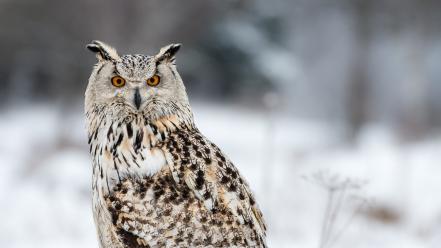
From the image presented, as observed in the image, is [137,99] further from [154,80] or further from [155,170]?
[155,170]

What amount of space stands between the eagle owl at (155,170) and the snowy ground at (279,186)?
0.64m

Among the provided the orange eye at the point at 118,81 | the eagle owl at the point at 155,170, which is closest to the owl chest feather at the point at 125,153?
the eagle owl at the point at 155,170

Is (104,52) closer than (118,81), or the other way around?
(118,81)

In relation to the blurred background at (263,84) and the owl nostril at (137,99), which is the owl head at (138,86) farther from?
the blurred background at (263,84)

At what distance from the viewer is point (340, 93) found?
26141 millimetres

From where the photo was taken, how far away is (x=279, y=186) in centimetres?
1036

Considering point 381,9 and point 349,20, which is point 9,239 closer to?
point 381,9

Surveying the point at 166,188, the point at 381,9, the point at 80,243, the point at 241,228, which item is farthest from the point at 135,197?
the point at 381,9

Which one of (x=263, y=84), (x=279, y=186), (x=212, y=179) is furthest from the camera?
(x=263, y=84)

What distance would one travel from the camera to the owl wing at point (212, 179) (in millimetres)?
3611

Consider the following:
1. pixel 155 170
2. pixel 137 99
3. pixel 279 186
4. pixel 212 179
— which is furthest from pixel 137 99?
pixel 279 186

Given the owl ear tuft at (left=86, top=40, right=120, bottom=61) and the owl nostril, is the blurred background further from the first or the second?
the owl nostril

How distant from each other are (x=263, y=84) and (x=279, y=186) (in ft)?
63.5

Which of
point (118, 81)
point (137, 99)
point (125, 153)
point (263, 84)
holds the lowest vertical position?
point (125, 153)
